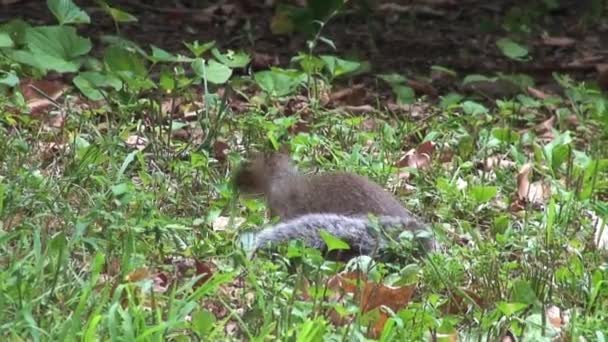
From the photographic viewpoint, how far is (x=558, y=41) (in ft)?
25.2

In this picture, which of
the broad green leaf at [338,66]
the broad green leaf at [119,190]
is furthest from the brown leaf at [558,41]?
the broad green leaf at [119,190]

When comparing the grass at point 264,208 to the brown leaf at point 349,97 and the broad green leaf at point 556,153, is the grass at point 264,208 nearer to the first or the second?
the broad green leaf at point 556,153

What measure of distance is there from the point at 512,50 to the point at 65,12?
239 cm

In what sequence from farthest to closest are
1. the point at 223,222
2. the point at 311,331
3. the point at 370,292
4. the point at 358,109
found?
the point at 358,109 → the point at 223,222 → the point at 370,292 → the point at 311,331

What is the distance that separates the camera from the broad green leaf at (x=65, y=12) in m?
5.90

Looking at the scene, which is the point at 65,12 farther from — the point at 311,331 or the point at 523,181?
the point at 311,331

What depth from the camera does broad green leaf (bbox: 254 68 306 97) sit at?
6.14 m

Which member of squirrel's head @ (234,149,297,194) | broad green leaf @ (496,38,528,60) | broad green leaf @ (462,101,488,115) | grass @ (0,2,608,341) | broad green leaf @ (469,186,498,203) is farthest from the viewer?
broad green leaf @ (496,38,528,60)

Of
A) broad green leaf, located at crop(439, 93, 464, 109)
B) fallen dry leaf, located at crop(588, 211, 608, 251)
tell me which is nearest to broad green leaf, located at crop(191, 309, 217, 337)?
fallen dry leaf, located at crop(588, 211, 608, 251)

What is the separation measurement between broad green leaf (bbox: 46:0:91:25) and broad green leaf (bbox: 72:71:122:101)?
23cm

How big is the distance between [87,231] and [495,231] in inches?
55.8

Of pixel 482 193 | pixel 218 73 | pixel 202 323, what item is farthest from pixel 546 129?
pixel 202 323

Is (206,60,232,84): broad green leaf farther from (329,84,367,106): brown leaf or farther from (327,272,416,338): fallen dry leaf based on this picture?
(327,272,416,338): fallen dry leaf

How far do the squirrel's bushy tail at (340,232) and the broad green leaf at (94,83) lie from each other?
68.2 inches
